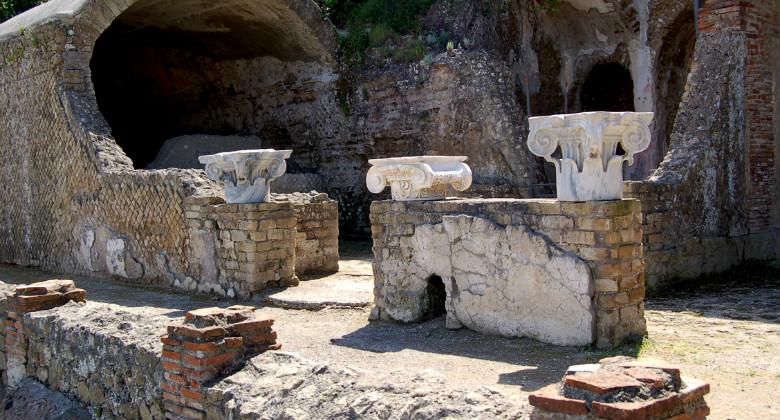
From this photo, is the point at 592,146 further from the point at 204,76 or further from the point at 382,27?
the point at 204,76

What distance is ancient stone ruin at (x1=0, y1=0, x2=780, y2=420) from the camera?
4.41 metres

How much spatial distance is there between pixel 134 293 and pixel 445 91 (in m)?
5.50

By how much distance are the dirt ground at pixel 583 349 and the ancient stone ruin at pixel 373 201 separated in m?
0.05

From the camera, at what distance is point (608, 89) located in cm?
1356

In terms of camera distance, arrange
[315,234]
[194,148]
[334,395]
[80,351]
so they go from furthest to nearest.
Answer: [194,148] → [315,234] → [80,351] → [334,395]

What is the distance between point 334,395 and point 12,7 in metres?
19.4

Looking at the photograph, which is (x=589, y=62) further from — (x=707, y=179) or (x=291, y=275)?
(x=291, y=275)

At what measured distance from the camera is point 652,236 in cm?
720

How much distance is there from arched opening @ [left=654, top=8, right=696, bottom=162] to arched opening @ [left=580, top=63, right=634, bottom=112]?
4.23ft

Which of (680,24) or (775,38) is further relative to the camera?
(680,24)

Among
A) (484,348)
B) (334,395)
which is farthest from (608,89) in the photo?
(334,395)

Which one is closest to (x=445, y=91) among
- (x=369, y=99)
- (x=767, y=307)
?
(x=369, y=99)

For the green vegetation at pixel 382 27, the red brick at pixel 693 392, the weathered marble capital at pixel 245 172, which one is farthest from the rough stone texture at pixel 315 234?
the red brick at pixel 693 392

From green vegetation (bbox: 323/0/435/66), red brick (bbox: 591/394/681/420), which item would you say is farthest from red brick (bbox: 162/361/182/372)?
green vegetation (bbox: 323/0/435/66)
